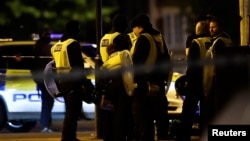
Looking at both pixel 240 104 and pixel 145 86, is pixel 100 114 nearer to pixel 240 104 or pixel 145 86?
pixel 145 86

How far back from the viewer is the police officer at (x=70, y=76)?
1203cm

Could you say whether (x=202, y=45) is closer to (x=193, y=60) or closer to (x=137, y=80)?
(x=193, y=60)

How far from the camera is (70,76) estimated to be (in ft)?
39.5

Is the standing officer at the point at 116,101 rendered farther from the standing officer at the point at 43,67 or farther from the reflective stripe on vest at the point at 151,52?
the standing officer at the point at 43,67

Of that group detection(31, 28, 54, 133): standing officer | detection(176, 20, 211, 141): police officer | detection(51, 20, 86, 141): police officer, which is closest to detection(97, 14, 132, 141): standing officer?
detection(51, 20, 86, 141): police officer

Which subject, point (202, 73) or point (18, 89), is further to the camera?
point (18, 89)

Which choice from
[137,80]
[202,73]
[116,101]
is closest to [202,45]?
[202,73]

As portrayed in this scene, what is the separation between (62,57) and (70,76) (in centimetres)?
31

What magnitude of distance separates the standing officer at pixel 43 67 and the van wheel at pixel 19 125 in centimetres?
104

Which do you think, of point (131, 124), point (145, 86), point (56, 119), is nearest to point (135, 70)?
point (145, 86)

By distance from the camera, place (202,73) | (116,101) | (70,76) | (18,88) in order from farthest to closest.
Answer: (18,88)
(70,76)
(202,73)
(116,101)

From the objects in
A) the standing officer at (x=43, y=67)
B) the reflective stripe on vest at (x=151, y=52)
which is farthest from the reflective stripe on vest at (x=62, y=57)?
the standing officer at (x=43, y=67)

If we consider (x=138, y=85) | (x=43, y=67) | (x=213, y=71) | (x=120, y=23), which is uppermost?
(x=120, y=23)

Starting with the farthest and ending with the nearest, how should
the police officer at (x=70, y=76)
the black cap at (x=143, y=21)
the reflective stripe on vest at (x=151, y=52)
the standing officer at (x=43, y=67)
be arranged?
the standing officer at (x=43, y=67) → the police officer at (x=70, y=76) → the black cap at (x=143, y=21) → the reflective stripe on vest at (x=151, y=52)
